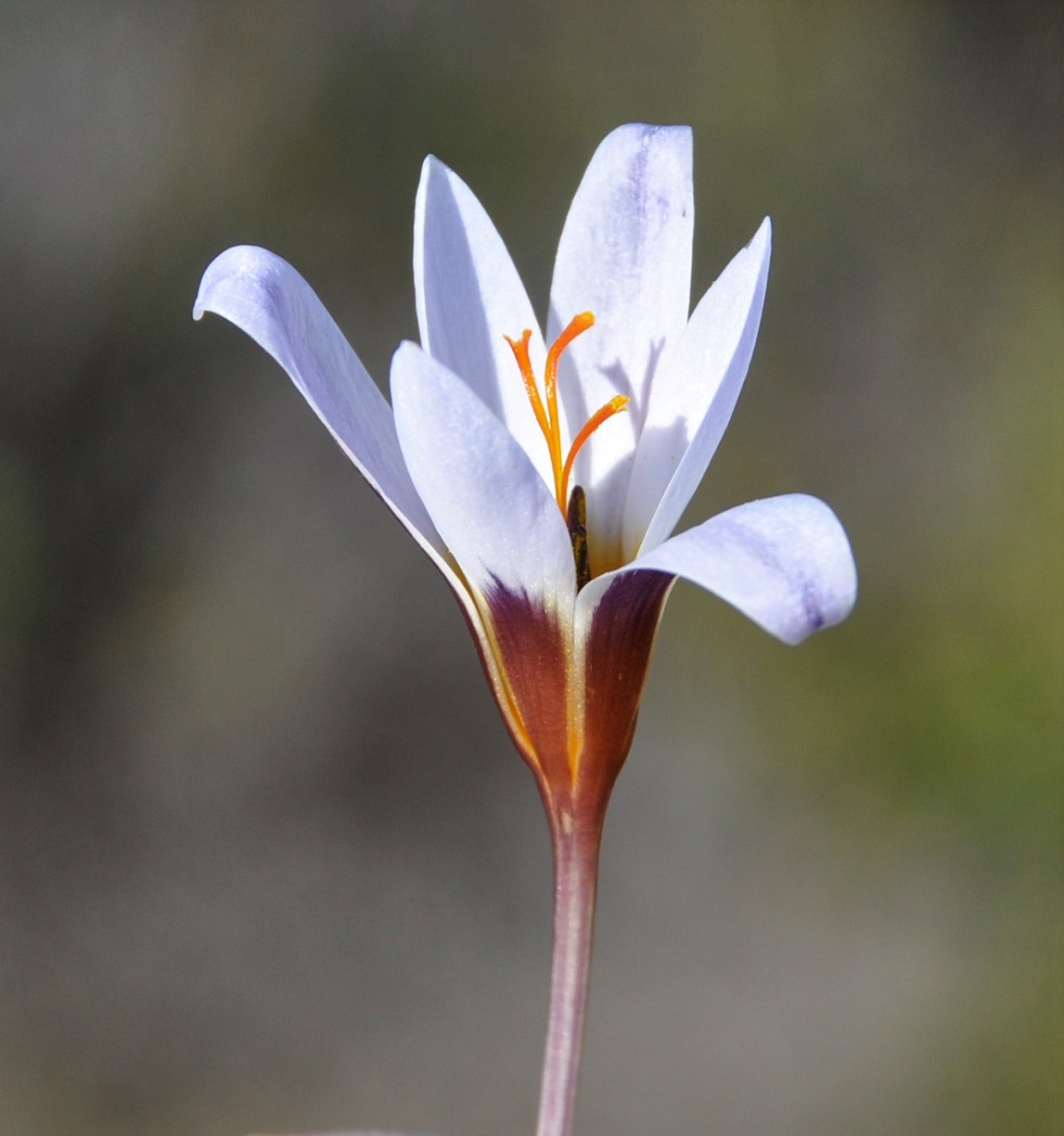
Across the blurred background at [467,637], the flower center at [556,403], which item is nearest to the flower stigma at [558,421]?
the flower center at [556,403]

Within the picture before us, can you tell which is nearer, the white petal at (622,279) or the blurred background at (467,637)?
the white petal at (622,279)

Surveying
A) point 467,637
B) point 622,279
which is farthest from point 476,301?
point 467,637

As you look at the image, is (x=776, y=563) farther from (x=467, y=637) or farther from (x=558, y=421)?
(x=467, y=637)

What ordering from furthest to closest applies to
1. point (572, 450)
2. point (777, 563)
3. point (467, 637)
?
point (467, 637)
point (572, 450)
point (777, 563)

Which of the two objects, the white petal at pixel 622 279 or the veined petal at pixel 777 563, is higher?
the white petal at pixel 622 279

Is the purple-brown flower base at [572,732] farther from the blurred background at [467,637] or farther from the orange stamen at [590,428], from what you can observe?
the blurred background at [467,637]
